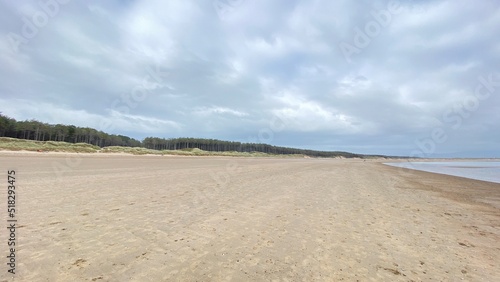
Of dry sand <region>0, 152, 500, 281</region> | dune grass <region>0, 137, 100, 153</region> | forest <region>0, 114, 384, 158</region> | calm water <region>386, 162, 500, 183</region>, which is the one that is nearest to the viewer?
dry sand <region>0, 152, 500, 281</region>

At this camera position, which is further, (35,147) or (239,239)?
(35,147)

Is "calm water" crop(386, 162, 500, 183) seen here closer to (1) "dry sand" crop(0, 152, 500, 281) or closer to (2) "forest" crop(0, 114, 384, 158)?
(1) "dry sand" crop(0, 152, 500, 281)

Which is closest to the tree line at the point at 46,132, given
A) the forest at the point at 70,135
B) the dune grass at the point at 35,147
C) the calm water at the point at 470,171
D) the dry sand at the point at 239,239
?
the forest at the point at 70,135

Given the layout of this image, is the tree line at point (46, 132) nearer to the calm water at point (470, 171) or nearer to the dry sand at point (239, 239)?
the dry sand at point (239, 239)

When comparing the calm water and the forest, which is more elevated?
the forest

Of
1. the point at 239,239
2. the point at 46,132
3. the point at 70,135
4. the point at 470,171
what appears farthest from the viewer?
the point at 70,135

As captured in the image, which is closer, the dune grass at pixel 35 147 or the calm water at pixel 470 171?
the calm water at pixel 470 171

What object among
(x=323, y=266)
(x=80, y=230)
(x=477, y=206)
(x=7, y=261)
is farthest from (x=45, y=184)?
(x=477, y=206)

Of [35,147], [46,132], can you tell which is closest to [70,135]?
[46,132]

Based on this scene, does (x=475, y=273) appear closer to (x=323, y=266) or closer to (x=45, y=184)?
(x=323, y=266)

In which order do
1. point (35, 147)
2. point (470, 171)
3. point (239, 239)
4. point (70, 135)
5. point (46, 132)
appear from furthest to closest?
1. point (70, 135)
2. point (46, 132)
3. point (470, 171)
4. point (35, 147)
5. point (239, 239)

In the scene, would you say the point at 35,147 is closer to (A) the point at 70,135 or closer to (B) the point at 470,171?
(A) the point at 70,135

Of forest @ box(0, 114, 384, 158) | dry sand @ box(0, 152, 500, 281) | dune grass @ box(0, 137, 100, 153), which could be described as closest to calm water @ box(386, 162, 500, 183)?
dry sand @ box(0, 152, 500, 281)

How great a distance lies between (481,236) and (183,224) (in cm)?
883
